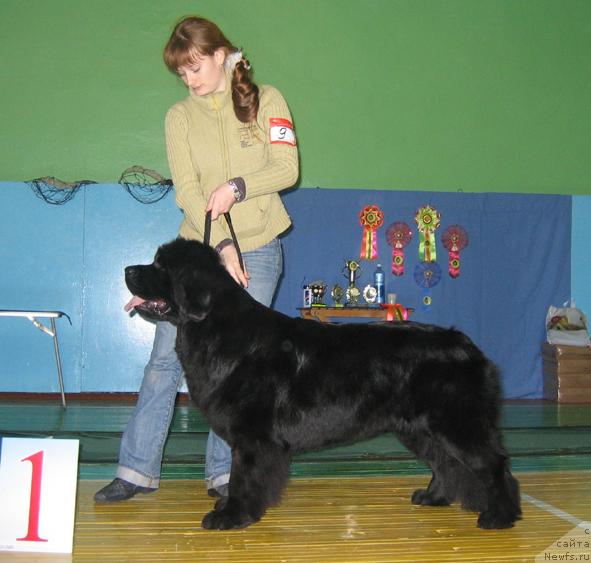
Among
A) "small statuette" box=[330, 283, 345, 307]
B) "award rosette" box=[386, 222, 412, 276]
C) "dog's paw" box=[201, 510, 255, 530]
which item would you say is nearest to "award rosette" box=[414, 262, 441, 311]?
"award rosette" box=[386, 222, 412, 276]

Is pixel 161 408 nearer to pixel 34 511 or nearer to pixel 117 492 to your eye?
pixel 117 492

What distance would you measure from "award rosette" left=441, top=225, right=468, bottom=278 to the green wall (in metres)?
0.83

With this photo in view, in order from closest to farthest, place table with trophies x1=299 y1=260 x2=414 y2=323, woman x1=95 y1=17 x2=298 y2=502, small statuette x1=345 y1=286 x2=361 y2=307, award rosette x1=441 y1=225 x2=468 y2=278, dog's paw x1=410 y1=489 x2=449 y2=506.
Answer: woman x1=95 y1=17 x2=298 y2=502 < dog's paw x1=410 y1=489 x2=449 y2=506 < table with trophies x1=299 y1=260 x2=414 y2=323 < small statuette x1=345 y1=286 x2=361 y2=307 < award rosette x1=441 y1=225 x2=468 y2=278

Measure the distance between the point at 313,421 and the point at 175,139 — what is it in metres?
1.42

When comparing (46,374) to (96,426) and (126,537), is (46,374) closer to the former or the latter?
(96,426)

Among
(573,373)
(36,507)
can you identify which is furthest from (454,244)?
(36,507)

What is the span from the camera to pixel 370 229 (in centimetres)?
803

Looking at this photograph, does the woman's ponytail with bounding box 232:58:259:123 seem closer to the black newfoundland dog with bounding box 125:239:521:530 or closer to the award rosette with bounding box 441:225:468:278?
the black newfoundland dog with bounding box 125:239:521:530

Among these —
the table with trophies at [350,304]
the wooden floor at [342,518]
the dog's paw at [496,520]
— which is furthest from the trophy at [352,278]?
the dog's paw at [496,520]

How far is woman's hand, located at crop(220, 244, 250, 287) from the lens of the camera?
3041 millimetres

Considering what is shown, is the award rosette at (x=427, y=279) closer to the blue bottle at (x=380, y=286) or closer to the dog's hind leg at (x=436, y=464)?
the blue bottle at (x=380, y=286)

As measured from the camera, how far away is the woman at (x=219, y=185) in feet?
10.2

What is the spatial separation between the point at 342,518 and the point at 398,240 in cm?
535

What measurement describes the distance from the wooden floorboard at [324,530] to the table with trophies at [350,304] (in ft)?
12.4
